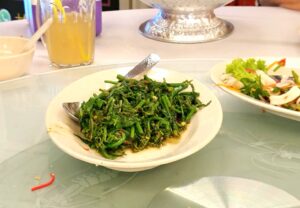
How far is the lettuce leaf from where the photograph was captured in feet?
2.44

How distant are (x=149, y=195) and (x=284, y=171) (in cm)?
18

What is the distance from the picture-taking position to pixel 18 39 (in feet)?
3.03

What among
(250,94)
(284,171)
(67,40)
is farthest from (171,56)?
(284,171)

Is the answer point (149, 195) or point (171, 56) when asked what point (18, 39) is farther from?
point (149, 195)

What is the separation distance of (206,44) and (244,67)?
1.02 ft

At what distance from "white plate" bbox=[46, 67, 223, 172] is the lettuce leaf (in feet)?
0.27

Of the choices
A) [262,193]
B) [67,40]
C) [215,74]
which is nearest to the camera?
[262,193]

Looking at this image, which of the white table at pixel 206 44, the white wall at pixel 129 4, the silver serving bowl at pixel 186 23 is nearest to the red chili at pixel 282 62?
the white table at pixel 206 44

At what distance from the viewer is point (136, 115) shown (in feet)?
2.03

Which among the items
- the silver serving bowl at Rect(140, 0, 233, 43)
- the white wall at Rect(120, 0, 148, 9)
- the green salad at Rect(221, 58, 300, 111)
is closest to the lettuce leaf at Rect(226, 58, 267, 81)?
the green salad at Rect(221, 58, 300, 111)

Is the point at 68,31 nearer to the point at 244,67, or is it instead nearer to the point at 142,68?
the point at 142,68

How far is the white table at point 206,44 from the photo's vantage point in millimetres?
1011

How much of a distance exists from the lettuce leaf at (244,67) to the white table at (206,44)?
0.58 feet

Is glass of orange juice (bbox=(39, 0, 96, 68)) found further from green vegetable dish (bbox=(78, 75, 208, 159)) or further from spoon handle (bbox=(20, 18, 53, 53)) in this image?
green vegetable dish (bbox=(78, 75, 208, 159))
